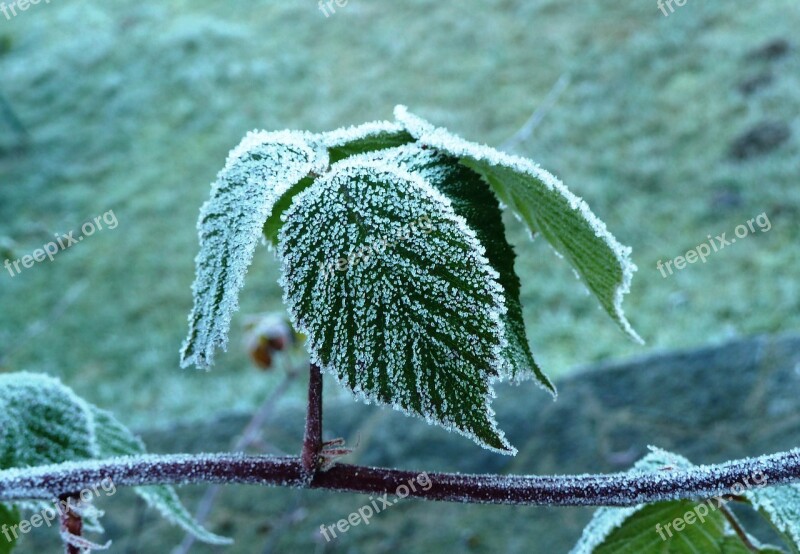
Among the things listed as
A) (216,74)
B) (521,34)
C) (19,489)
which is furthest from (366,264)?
(216,74)

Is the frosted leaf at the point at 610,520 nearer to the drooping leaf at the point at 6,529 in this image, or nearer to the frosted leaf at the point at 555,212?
the frosted leaf at the point at 555,212

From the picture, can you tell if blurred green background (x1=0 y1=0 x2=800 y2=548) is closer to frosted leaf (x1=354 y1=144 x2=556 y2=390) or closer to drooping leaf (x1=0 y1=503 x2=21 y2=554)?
drooping leaf (x1=0 y1=503 x2=21 y2=554)

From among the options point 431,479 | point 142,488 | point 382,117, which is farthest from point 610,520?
point 382,117

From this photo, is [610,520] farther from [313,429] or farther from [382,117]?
[382,117]

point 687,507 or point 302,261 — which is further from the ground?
point 302,261

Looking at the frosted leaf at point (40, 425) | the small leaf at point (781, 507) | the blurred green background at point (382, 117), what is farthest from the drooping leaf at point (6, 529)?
the blurred green background at point (382, 117)

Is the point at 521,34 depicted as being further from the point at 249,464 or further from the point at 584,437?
the point at 249,464
